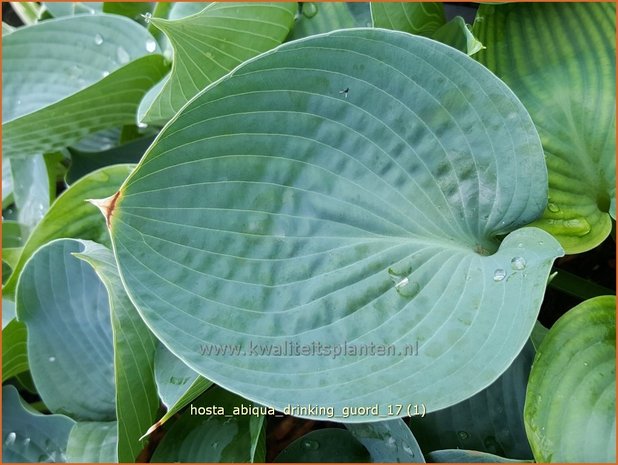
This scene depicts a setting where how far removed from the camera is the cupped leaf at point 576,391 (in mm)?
446

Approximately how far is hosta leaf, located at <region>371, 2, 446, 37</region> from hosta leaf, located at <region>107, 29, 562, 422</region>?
0.17 meters

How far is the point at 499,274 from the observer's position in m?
0.45

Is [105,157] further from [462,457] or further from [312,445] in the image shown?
[462,457]

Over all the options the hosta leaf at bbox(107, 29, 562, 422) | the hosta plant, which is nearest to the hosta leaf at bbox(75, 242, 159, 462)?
the hosta plant

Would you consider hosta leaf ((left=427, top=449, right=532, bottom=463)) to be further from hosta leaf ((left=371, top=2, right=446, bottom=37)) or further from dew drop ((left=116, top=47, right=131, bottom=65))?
dew drop ((left=116, top=47, right=131, bottom=65))

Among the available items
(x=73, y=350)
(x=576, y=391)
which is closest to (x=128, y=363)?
(x=73, y=350)

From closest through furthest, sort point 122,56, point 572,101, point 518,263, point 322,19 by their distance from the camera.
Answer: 1. point 518,263
2. point 572,101
3. point 322,19
4. point 122,56

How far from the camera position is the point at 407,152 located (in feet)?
1.61

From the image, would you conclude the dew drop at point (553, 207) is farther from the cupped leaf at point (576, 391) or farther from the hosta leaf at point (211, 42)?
the hosta leaf at point (211, 42)

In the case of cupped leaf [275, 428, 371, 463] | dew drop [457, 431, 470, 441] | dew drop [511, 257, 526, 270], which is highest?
dew drop [511, 257, 526, 270]

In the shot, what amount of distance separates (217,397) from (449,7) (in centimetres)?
55

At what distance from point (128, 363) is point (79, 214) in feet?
0.74

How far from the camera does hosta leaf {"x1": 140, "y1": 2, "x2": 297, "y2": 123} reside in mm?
589

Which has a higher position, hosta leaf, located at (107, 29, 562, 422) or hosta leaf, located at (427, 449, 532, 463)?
hosta leaf, located at (107, 29, 562, 422)
